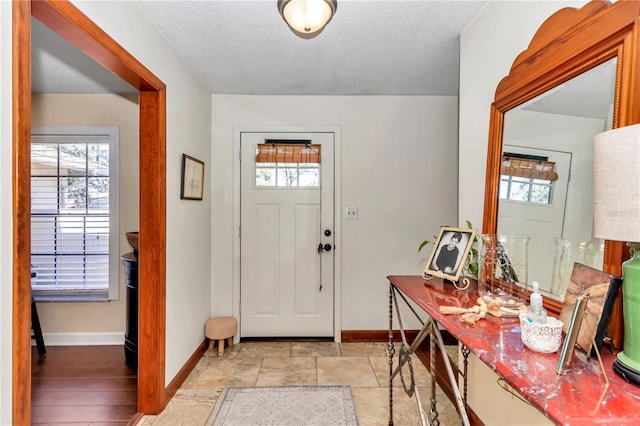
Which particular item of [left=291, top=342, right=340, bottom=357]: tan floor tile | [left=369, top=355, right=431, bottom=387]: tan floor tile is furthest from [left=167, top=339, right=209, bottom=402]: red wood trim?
[left=369, top=355, right=431, bottom=387]: tan floor tile

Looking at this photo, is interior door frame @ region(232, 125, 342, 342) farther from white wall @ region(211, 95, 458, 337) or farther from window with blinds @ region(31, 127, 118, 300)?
window with blinds @ region(31, 127, 118, 300)

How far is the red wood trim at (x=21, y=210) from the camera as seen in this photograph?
3.22 feet

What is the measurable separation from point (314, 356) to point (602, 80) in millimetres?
2603

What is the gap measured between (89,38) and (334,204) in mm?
2155

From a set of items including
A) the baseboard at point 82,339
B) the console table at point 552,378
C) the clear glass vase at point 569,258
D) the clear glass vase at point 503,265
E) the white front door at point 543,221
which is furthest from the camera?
the baseboard at point 82,339

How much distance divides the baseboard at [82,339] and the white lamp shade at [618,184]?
3597 mm

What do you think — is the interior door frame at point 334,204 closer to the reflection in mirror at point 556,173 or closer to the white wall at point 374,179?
the white wall at point 374,179

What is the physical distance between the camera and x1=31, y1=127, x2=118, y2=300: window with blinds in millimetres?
2924

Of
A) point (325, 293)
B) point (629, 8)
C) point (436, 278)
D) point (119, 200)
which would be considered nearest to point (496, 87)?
point (629, 8)

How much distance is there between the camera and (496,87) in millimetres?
1575

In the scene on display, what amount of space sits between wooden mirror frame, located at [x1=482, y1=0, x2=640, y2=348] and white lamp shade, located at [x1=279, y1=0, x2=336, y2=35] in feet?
3.01

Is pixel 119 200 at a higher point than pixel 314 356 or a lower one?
higher

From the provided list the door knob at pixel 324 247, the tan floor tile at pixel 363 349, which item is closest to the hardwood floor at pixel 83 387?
the tan floor tile at pixel 363 349
